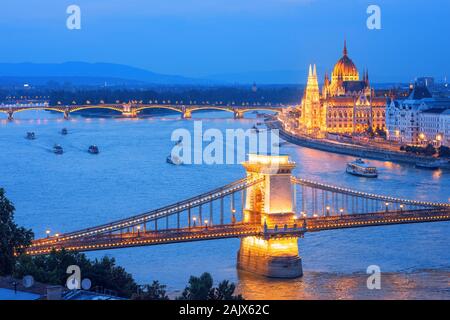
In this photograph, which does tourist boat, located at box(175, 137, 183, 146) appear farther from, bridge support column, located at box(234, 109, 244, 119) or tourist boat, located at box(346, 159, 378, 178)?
bridge support column, located at box(234, 109, 244, 119)

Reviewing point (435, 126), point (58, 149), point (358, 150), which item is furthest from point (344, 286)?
point (435, 126)

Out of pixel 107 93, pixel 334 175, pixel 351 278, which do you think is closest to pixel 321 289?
pixel 351 278

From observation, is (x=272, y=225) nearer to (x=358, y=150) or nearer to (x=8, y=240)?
(x=8, y=240)

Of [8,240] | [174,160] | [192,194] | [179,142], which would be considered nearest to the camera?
[8,240]

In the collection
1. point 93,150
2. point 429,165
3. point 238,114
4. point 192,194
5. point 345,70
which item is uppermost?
point 345,70

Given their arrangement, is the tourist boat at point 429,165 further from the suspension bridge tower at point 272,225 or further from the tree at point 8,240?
the tree at point 8,240
